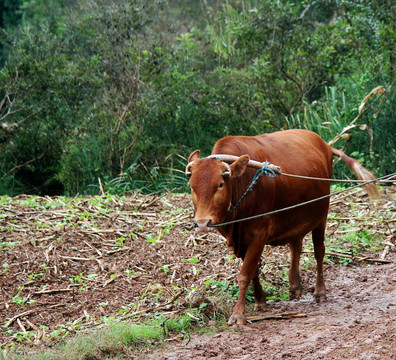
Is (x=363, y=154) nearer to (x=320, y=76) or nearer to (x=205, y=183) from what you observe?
(x=320, y=76)

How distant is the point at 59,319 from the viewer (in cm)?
552

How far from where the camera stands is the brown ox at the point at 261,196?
4875 mm

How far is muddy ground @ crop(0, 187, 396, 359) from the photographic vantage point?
15.1ft

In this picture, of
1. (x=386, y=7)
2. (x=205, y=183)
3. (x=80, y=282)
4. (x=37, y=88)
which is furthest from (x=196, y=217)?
(x=37, y=88)

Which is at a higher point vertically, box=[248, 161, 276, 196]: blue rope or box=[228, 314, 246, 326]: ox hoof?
box=[248, 161, 276, 196]: blue rope

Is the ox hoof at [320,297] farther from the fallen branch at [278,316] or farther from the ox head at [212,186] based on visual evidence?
the ox head at [212,186]

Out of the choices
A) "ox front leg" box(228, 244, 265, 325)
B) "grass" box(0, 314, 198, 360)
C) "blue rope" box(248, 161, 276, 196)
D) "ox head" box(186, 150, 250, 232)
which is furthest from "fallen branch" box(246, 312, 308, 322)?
"blue rope" box(248, 161, 276, 196)

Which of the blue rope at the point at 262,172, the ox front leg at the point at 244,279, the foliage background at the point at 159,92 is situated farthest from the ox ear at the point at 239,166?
the foliage background at the point at 159,92

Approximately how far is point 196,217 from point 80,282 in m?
2.12

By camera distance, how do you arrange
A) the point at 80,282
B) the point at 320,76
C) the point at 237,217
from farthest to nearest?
1. the point at 320,76
2. the point at 80,282
3. the point at 237,217

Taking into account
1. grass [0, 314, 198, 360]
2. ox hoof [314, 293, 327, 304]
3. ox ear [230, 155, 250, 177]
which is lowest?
ox hoof [314, 293, 327, 304]

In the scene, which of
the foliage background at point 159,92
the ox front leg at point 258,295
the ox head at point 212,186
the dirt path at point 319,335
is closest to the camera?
the dirt path at point 319,335

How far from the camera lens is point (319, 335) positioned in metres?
4.52

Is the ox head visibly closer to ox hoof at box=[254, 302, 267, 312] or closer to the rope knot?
the rope knot
